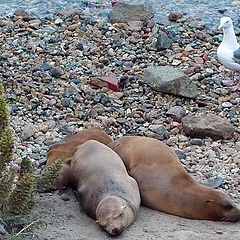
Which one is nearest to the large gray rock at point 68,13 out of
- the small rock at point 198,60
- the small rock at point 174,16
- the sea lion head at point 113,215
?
the small rock at point 174,16

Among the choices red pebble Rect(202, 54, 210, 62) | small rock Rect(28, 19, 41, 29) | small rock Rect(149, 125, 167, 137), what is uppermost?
small rock Rect(149, 125, 167, 137)

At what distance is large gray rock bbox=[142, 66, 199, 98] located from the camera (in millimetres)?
7543

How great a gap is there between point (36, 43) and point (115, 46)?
1.03 meters

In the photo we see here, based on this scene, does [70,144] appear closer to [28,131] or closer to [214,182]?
[28,131]

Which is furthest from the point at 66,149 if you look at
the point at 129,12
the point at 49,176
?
the point at 129,12

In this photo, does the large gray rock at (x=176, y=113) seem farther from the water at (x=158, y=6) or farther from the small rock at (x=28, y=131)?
the water at (x=158, y=6)

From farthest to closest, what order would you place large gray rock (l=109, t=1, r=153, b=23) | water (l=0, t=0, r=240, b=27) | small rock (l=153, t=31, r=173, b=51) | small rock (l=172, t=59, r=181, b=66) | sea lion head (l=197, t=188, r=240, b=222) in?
water (l=0, t=0, r=240, b=27), large gray rock (l=109, t=1, r=153, b=23), small rock (l=153, t=31, r=173, b=51), small rock (l=172, t=59, r=181, b=66), sea lion head (l=197, t=188, r=240, b=222)

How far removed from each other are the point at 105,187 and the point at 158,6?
19.6 feet

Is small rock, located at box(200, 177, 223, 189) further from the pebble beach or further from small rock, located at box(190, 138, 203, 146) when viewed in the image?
small rock, located at box(190, 138, 203, 146)

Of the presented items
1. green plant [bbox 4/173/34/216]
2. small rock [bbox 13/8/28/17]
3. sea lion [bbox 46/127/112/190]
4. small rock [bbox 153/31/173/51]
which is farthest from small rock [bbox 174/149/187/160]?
small rock [bbox 13/8/28/17]

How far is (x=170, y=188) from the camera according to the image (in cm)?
500

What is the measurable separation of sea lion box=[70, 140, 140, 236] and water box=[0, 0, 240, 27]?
4926 mm

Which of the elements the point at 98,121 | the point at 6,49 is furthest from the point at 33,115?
the point at 6,49

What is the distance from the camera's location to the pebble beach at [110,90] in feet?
21.2
